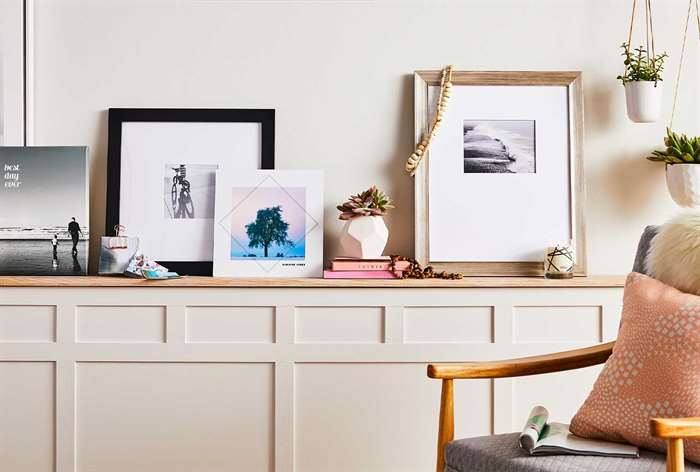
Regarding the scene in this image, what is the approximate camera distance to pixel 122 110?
2639 millimetres

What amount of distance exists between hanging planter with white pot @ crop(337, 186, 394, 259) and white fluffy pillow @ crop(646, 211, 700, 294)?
911mm

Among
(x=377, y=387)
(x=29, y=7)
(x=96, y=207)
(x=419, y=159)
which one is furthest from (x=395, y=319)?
(x=29, y=7)

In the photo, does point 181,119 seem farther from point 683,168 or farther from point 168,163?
point 683,168

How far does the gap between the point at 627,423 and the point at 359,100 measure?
1.53m

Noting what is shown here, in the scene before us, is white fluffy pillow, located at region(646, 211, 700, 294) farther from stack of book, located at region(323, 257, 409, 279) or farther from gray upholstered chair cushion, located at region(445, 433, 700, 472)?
stack of book, located at region(323, 257, 409, 279)

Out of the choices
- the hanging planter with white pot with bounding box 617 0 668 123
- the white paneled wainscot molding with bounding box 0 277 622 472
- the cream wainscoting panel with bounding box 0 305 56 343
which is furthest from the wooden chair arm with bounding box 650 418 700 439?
the cream wainscoting panel with bounding box 0 305 56 343

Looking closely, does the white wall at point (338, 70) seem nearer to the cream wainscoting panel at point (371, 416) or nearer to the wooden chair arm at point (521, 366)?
the cream wainscoting panel at point (371, 416)

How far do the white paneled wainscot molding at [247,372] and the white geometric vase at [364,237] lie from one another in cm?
15

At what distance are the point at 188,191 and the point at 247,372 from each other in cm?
69

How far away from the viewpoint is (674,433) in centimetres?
128

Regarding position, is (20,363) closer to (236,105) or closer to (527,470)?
(236,105)

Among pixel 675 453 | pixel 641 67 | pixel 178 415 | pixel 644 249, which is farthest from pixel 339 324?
pixel 641 67

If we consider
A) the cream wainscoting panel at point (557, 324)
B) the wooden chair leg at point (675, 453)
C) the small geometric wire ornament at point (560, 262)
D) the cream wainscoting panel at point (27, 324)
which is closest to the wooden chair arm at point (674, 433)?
the wooden chair leg at point (675, 453)

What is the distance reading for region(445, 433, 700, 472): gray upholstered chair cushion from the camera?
1.50m
